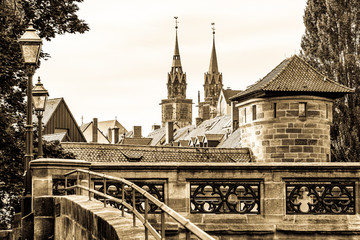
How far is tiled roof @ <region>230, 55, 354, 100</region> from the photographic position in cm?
3538

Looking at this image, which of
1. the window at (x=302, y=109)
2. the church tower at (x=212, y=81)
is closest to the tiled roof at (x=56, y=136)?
the window at (x=302, y=109)

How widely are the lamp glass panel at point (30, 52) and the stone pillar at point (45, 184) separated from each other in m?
2.61

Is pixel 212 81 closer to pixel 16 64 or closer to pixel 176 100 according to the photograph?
pixel 176 100

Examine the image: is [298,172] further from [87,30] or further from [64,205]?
[87,30]

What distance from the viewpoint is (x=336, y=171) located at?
12.3 metres

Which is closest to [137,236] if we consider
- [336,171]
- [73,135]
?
[336,171]

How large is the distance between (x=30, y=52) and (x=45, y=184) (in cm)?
311

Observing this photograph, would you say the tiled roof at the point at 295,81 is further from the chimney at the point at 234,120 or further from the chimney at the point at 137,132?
the chimney at the point at 137,132

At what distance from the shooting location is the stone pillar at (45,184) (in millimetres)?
11641

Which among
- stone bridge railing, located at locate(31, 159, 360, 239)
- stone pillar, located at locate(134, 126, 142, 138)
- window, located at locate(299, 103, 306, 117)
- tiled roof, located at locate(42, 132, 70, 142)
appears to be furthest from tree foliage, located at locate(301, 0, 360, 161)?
stone pillar, located at locate(134, 126, 142, 138)

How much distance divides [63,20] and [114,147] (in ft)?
68.0

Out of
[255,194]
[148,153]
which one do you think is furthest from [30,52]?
[148,153]

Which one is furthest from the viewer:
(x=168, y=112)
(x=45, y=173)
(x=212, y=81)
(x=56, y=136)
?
(x=168, y=112)

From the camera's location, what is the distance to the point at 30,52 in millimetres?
13688
